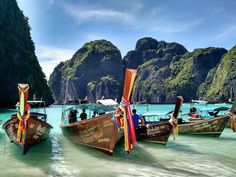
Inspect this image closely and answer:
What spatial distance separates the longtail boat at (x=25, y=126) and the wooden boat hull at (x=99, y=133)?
1.90 metres

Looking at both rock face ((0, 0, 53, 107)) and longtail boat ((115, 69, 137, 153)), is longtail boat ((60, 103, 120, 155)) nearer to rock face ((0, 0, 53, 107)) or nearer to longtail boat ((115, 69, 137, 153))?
longtail boat ((115, 69, 137, 153))

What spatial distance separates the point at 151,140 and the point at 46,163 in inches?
259

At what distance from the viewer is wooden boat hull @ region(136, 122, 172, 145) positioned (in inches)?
619

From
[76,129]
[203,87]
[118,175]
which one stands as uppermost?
[203,87]

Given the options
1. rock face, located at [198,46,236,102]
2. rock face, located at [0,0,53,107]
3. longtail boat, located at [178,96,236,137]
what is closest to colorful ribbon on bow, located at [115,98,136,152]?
longtail boat, located at [178,96,236,137]

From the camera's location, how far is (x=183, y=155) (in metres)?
13.7

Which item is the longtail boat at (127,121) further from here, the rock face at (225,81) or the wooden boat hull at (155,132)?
the rock face at (225,81)

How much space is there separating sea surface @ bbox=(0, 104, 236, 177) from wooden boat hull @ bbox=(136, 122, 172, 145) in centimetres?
31

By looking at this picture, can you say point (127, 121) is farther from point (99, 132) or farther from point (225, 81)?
point (225, 81)

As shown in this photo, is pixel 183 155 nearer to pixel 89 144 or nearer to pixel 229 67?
pixel 89 144

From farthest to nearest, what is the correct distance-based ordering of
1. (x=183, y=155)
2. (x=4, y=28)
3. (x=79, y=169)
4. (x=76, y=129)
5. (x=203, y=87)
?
(x=203, y=87) < (x=4, y=28) < (x=76, y=129) < (x=183, y=155) < (x=79, y=169)

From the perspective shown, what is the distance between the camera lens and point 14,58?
245ft

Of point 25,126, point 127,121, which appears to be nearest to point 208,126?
point 127,121

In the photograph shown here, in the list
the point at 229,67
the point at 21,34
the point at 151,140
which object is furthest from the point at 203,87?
the point at 151,140
